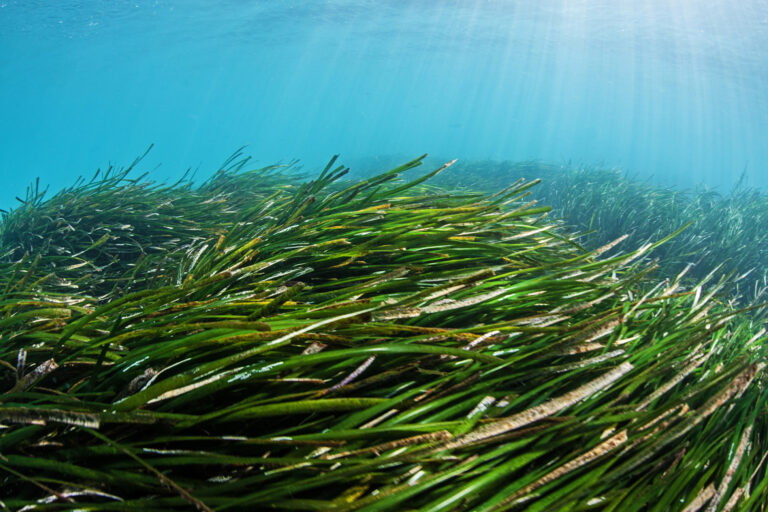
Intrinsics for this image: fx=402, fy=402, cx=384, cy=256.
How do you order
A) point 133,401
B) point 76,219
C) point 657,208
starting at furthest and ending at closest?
1. point 657,208
2. point 76,219
3. point 133,401

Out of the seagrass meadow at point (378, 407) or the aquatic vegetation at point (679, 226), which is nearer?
the seagrass meadow at point (378, 407)

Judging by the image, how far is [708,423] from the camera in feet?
3.51

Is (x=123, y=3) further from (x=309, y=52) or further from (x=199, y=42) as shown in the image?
(x=309, y=52)

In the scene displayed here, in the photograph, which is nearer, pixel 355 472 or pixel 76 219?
pixel 355 472

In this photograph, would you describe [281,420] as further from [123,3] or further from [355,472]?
[123,3]

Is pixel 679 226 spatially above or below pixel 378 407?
below

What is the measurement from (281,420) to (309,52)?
62.8 m

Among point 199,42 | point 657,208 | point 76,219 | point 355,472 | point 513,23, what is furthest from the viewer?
point 199,42

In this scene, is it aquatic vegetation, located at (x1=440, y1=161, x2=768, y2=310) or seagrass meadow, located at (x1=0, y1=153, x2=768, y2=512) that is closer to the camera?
seagrass meadow, located at (x1=0, y1=153, x2=768, y2=512)

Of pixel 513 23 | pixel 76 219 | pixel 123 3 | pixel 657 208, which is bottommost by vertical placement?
pixel 657 208

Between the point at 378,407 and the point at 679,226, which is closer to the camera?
the point at 378,407

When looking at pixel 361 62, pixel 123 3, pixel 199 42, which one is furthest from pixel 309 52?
pixel 123 3

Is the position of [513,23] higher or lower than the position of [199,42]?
lower

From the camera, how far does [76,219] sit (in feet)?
12.6
